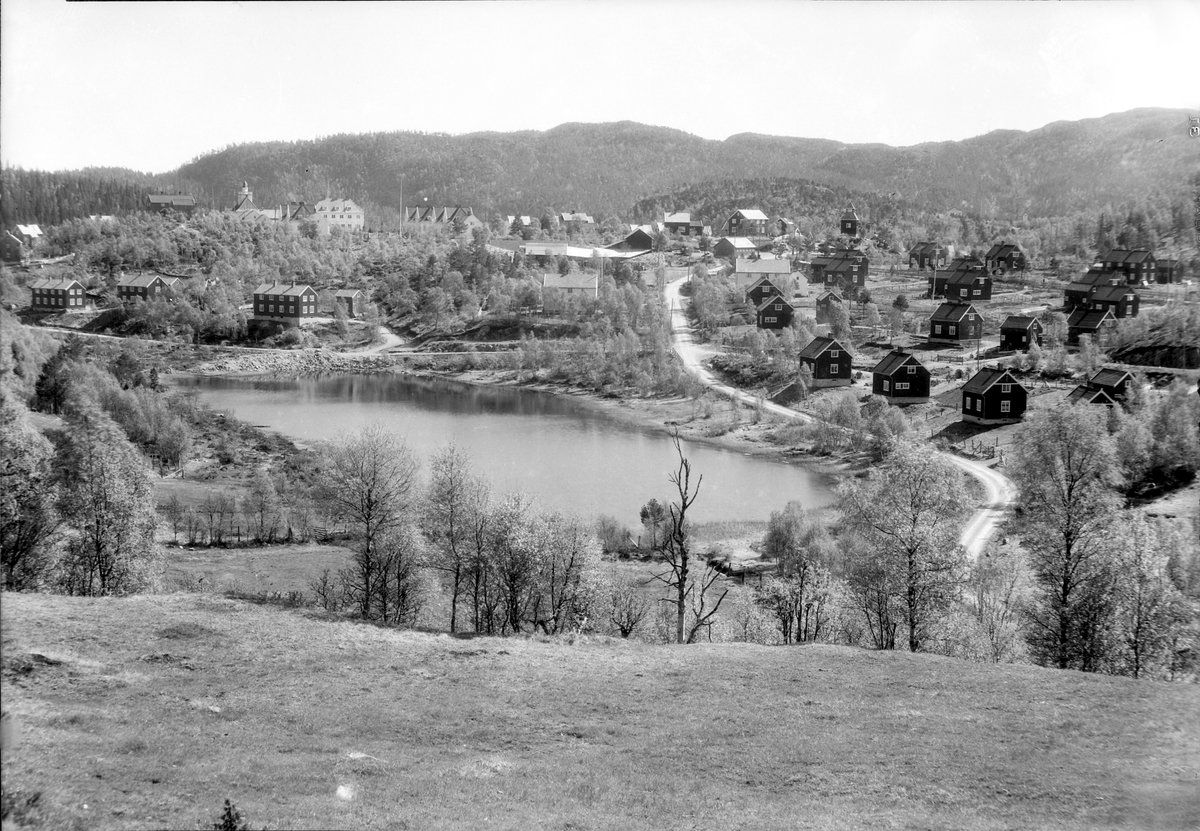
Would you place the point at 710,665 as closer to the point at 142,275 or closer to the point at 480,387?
the point at 480,387

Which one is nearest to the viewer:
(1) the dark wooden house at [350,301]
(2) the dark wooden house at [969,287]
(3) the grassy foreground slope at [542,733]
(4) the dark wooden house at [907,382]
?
(3) the grassy foreground slope at [542,733]

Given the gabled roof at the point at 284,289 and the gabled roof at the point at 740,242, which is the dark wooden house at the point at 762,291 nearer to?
the gabled roof at the point at 740,242

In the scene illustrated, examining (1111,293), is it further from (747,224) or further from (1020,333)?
(747,224)

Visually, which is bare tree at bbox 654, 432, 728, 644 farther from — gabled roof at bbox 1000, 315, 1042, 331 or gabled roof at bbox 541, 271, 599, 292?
gabled roof at bbox 541, 271, 599, 292

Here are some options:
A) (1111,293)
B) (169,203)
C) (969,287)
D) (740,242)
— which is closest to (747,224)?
(740,242)

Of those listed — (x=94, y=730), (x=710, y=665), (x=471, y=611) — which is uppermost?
(x=94, y=730)

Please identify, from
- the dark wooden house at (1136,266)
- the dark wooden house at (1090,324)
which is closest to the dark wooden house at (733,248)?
the dark wooden house at (1136,266)

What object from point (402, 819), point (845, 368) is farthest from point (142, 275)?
point (402, 819)
